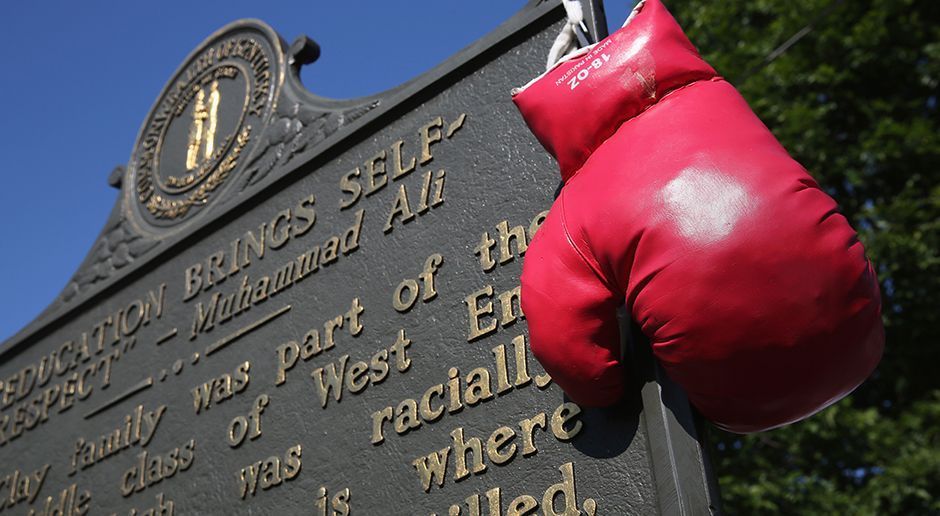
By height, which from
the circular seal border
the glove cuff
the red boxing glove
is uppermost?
the circular seal border

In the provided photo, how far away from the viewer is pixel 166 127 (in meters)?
5.98

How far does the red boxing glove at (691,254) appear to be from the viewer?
7.74ft

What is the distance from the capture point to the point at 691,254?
7.98ft

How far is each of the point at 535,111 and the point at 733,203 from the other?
0.88m

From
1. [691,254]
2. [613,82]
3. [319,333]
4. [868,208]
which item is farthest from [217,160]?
[868,208]

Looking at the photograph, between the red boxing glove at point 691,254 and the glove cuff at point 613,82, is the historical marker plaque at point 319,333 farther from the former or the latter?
the glove cuff at point 613,82

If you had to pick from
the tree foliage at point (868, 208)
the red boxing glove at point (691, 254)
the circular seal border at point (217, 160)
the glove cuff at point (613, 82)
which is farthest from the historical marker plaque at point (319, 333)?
the tree foliage at point (868, 208)

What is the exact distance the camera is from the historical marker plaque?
3232 millimetres

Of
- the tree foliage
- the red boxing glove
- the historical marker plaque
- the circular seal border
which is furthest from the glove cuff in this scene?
the tree foliage

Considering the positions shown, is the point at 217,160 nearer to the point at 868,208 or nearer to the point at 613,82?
the point at 613,82

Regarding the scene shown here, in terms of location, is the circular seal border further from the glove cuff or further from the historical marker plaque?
the glove cuff

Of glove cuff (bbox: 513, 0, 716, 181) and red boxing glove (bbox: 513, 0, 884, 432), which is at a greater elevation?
glove cuff (bbox: 513, 0, 716, 181)

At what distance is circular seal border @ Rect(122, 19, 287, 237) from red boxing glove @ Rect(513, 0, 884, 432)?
8.75 feet

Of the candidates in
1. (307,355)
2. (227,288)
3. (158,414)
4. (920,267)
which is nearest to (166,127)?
(227,288)
